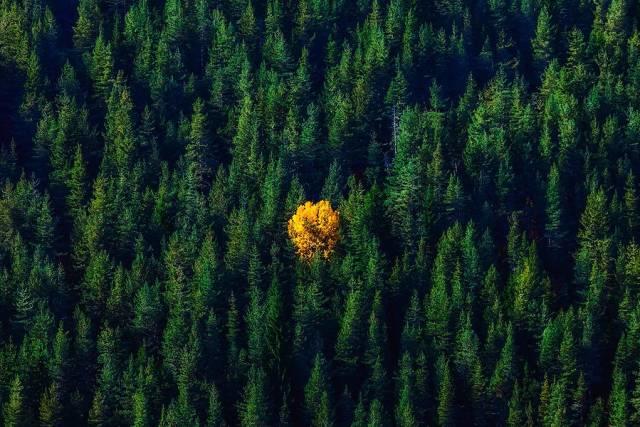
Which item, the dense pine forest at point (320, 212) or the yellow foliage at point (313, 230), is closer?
the dense pine forest at point (320, 212)

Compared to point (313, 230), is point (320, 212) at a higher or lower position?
higher

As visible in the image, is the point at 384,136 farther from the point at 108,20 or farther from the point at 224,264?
the point at 108,20

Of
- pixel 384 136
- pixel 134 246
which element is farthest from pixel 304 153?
pixel 134 246

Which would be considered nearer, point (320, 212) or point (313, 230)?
point (313, 230)

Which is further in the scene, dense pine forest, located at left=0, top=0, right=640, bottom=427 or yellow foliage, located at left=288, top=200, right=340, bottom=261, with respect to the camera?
yellow foliage, located at left=288, top=200, right=340, bottom=261
